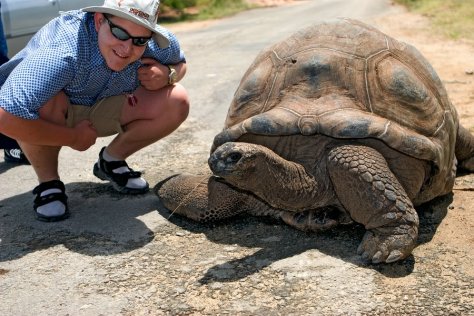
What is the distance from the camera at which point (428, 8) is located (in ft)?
45.0

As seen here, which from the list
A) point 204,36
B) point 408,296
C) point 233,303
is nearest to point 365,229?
point 408,296

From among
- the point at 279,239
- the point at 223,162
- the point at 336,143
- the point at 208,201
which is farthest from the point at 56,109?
the point at 336,143

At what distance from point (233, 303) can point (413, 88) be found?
4.36 ft

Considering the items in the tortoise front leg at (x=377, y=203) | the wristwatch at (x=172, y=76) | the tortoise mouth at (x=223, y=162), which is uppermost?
the wristwatch at (x=172, y=76)

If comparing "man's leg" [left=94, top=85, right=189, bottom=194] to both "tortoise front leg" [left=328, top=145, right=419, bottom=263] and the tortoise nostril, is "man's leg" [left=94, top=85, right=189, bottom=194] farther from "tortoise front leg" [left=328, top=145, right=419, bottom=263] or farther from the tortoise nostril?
"tortoise front leg" [left=328, top=145, right=419, bottom=263]

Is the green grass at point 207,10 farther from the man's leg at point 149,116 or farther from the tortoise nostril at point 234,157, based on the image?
the tortoise nostril at point 234,157

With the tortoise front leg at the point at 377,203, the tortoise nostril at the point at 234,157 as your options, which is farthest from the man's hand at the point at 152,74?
the tortoise front leg at the point at 377,203

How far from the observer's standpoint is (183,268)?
8.84 ft

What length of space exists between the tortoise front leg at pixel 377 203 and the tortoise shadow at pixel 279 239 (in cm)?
7

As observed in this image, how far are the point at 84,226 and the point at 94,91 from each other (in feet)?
2.27

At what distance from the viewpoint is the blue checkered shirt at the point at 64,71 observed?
2.74 m

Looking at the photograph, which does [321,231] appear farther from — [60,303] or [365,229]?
[60,303]

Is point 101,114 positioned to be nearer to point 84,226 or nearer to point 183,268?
point 84,226

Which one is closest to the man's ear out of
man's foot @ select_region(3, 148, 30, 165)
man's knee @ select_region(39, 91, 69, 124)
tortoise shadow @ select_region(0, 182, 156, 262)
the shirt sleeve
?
the shirt sleeve
